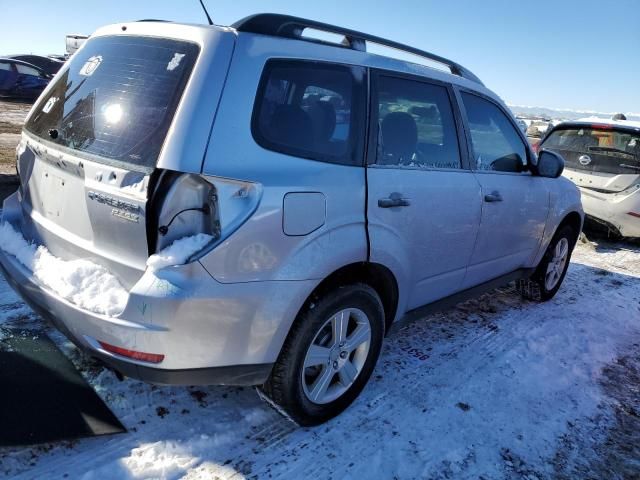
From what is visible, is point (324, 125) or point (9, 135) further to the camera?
point (9, 135)

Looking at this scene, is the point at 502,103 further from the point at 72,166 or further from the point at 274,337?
the point at 72,166

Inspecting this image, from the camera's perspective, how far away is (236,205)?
1.99 m

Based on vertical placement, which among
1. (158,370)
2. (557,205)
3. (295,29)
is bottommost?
(158,370)

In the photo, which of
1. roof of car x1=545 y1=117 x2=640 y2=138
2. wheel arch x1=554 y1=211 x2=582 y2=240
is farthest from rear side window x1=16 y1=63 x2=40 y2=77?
wheel arch x1=554 y1=211 x2=582 y2=240

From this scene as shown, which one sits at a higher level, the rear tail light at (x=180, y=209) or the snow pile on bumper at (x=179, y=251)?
the rear tail light at (x=180, y=209)

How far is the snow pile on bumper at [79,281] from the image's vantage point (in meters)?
2.07

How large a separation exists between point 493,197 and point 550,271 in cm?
175

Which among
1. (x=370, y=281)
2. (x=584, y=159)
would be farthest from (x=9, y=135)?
(x=584, y=159)

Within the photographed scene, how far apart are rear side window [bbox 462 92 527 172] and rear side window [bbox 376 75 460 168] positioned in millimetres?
256

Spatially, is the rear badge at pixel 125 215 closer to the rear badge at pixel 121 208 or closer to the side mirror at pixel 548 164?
the rear badge at pixel 121 208

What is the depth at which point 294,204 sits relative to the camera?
215 cm

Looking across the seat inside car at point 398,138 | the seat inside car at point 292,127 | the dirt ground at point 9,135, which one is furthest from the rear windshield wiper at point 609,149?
the dirt ground at point 9,135

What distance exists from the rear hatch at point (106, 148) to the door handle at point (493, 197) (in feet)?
6.82

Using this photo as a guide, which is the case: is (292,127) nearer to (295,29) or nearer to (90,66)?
(295,29)
